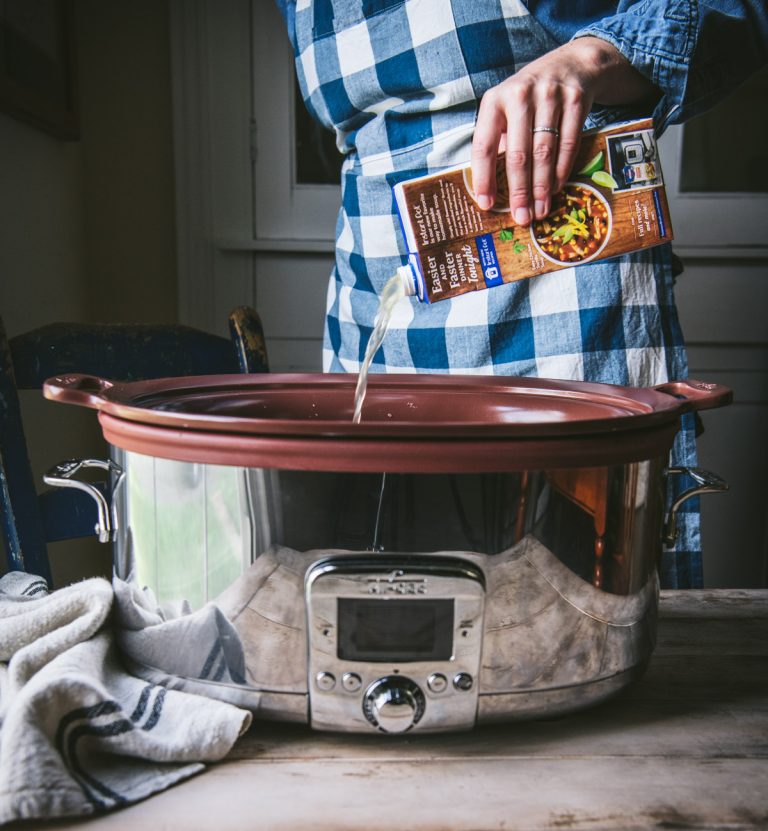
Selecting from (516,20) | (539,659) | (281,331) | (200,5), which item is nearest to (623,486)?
(539,659)

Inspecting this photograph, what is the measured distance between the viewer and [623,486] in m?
0.45

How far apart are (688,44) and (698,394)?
42 cm

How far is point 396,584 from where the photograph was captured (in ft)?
1.38

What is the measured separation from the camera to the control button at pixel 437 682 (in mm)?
437

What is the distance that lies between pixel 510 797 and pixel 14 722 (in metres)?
0.25

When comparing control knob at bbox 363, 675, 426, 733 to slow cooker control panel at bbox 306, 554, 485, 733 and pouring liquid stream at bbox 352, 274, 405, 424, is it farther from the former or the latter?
pouring liquid stream at bbox 352, 274, 405, 424

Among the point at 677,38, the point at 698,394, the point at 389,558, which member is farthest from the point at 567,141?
the point at 389,558

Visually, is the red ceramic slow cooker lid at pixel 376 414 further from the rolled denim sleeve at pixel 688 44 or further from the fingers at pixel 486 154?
the rolled denim sleeve at pixel 688 44

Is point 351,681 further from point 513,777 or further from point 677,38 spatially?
point 677,38

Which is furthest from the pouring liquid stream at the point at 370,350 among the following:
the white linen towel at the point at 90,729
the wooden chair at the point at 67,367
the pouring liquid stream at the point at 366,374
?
the wooden chair at the point at 67,367

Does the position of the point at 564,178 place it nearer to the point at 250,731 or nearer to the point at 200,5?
the point at 250,731

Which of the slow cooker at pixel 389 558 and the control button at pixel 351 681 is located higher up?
the slow cooker at pixel 389 558

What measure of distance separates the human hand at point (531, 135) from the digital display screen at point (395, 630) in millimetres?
380

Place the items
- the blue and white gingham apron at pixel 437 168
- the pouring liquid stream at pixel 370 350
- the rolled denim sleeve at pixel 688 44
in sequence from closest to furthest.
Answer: the pouring liquid stream at pixel 370 350 < the rolled denim sleeve at pixel 688 44 < the blue and white gingham apron at pixel 437 168
